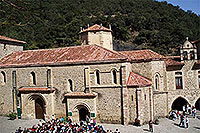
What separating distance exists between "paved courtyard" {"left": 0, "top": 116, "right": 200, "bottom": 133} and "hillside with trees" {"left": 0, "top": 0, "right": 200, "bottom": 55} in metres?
28.3

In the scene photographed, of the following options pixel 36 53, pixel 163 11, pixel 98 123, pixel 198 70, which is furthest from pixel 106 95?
pixel 163 11

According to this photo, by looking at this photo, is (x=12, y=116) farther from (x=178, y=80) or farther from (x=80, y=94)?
(x=178, y=80)

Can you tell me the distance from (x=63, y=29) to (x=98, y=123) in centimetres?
4016

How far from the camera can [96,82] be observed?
66.7 ft

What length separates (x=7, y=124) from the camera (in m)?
20.6

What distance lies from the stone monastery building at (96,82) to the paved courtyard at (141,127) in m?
0.96

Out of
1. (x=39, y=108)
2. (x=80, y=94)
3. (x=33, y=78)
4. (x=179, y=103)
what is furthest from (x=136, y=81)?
(x=33, y=78)

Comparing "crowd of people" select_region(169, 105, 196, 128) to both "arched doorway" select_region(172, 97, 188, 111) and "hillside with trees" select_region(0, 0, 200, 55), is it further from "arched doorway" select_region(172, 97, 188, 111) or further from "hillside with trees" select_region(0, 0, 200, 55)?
"hillside with trees" select_region(0, 0, 200, 55)

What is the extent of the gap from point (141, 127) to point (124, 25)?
53355 millimetres

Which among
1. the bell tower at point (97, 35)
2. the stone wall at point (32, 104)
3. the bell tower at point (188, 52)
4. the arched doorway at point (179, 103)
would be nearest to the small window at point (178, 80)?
the bell tower at point (188, 52)

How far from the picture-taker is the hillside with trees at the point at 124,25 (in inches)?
2114

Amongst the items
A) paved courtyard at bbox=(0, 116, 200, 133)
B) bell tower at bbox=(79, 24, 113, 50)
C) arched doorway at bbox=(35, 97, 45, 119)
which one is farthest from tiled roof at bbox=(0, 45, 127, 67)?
paved courtyard at bbox=(0, 116, 200, 133)

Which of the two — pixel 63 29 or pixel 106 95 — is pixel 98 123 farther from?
pixel 63 29

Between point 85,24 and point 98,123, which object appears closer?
point 98,123
